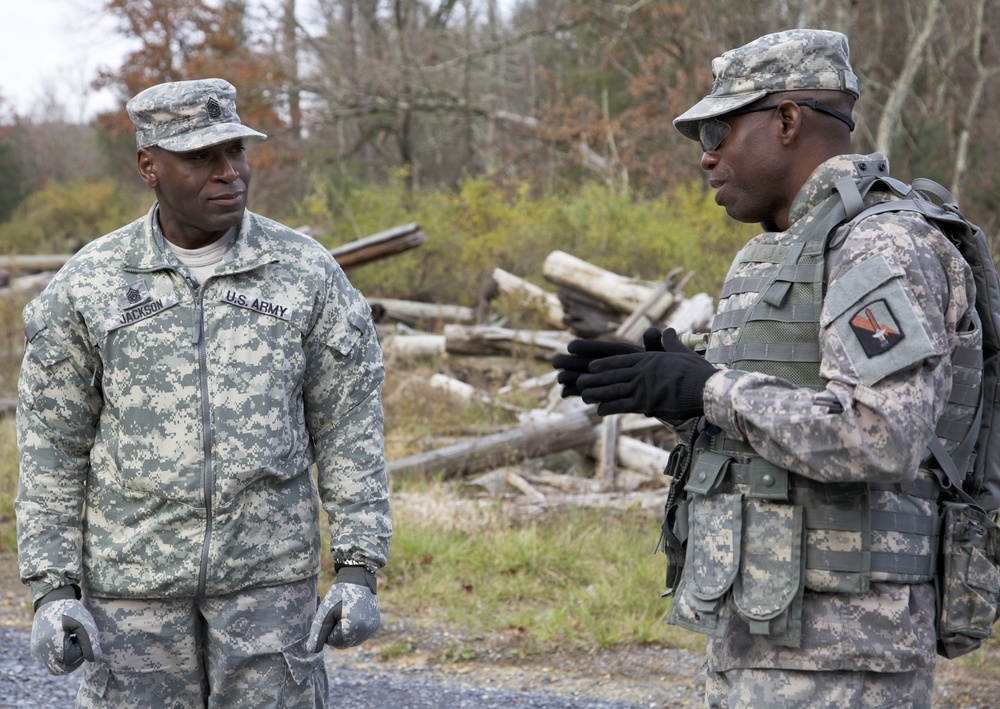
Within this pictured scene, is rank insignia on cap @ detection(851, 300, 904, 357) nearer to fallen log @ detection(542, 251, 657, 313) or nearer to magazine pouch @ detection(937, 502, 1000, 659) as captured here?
magazine pouch @ detection(937, 502, 1000, 659)

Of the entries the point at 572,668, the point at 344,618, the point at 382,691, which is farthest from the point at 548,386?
the point at 344,618

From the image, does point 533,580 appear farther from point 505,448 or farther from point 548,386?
point 548,386

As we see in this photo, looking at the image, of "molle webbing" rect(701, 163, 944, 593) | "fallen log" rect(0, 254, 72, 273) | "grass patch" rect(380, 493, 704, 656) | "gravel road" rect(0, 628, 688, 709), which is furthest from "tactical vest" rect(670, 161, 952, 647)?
"fallen log" rect(0, 254, 72, 273)

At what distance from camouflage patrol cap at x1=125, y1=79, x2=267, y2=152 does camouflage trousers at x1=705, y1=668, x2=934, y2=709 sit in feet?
5.96

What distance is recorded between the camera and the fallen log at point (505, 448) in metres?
7.13

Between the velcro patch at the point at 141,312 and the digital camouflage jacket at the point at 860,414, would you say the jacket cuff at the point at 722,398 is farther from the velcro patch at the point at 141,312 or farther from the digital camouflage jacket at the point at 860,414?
the velcro patch at the point at 141,312

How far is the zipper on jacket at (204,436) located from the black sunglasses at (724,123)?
131cm

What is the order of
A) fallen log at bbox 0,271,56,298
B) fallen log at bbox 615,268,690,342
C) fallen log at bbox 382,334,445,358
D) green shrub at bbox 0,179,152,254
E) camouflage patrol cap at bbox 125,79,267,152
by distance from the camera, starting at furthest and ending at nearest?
green shrub at bbox 0,179,152,254 < fallen log at bbox 0,271,56,298 < fallen log at bbox 382,334,445,358 < fallen log at bbox 615,268,690,342 < camouflage patrol cap at bbox 125,79,267,152

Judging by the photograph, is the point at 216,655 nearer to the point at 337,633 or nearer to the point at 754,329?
the point at 337,633

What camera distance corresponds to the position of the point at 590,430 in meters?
7.49

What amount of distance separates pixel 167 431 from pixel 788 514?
4.90 ft

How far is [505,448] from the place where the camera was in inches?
289

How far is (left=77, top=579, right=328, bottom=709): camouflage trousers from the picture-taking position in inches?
97.9

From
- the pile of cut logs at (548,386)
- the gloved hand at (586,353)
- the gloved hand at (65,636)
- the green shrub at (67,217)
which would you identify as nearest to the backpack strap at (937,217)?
the gloved hand at (586,353)
